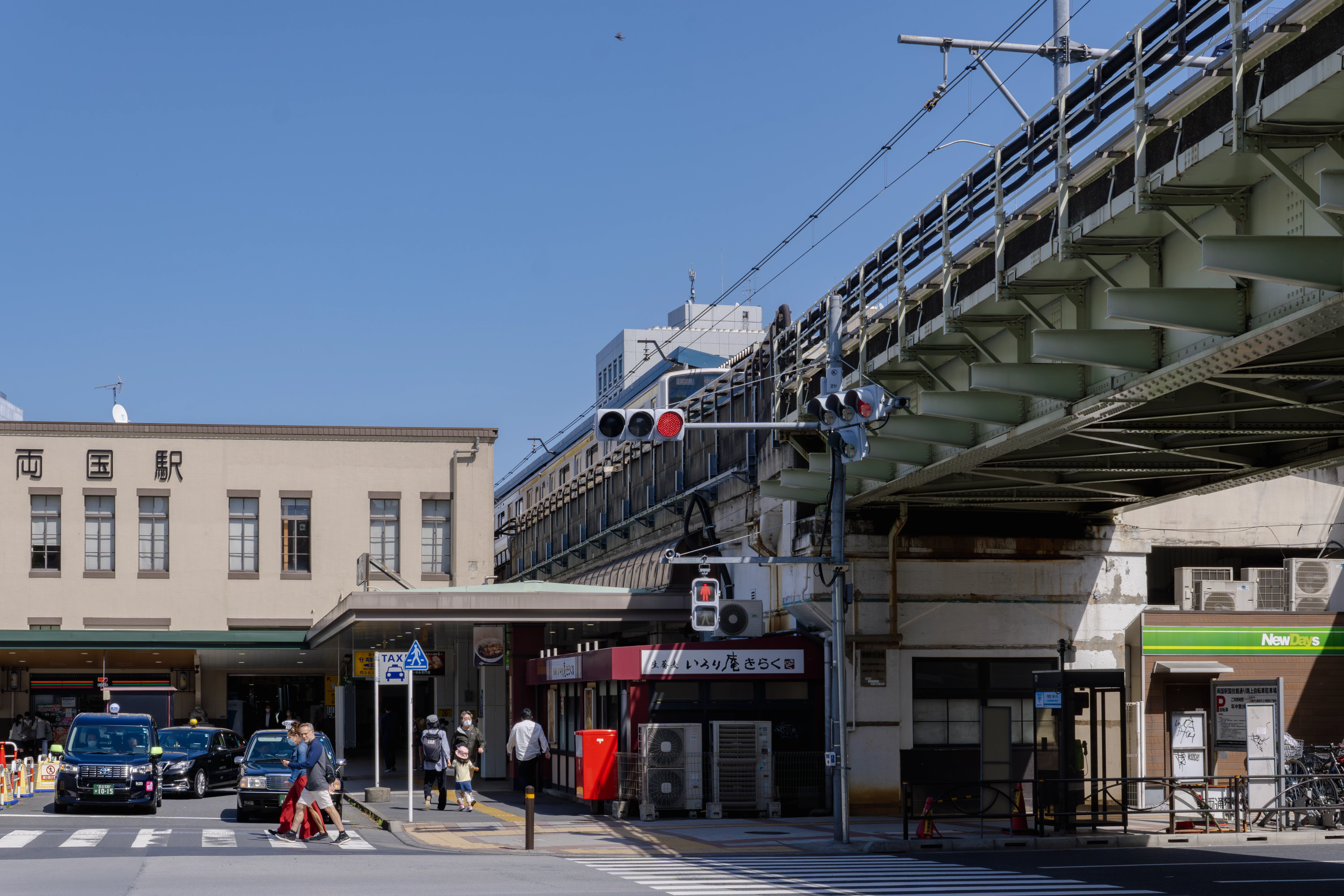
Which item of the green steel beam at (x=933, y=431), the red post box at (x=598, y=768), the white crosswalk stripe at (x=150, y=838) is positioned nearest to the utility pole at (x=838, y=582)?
the green steel beam at (x=933, y=431)

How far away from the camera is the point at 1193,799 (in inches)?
966

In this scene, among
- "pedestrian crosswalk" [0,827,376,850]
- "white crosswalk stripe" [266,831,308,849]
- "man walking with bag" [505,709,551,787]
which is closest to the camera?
"pedestrian crosswalk" [0,827,376,850]

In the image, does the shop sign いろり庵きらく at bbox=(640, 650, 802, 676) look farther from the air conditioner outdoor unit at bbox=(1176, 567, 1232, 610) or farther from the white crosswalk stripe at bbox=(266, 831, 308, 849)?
the air conditioner outdoor unit at bbox=(1176, 567, 1232, 610)

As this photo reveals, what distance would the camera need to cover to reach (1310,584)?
31.7 meters

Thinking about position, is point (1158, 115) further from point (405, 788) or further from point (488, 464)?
point (488, 464)

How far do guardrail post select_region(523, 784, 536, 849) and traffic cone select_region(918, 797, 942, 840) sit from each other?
18.5ft

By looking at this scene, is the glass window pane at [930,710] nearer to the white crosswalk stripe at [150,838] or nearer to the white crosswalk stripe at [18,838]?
the white crosswalk stripe at [150,838]

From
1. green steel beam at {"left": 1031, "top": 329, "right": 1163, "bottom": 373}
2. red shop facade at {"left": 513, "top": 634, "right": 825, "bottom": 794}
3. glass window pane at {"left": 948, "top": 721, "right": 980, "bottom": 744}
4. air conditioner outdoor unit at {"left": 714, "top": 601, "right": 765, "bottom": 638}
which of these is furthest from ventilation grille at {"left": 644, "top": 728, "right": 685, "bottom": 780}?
green steel beam at {"left": 1031, "top": 329, "right": 1163, "bottom": 373}

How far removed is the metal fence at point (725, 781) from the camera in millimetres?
26547

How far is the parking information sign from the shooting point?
85.5 feet

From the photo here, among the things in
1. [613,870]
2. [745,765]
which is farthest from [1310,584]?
[613,870]

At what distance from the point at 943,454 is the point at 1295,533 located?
17.2m

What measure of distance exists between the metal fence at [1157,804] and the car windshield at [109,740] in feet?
46.9

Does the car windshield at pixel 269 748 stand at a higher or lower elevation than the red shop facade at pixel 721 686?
lower
